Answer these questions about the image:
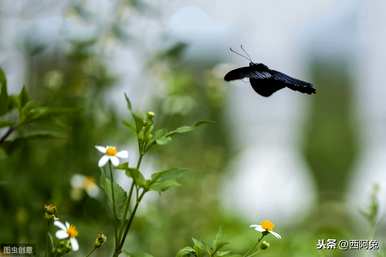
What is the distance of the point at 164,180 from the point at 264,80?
0.34ft

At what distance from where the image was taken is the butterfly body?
0.48 m

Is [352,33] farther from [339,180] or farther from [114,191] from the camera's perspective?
[114,191]

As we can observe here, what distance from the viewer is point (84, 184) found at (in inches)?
33.7

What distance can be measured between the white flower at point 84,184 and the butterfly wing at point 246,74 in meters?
0.42

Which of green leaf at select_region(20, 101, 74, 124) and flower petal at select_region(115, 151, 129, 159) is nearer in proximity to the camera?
flower petal at select_region(115, 151, 129, 159)

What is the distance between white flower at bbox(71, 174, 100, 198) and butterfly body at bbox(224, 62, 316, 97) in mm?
417

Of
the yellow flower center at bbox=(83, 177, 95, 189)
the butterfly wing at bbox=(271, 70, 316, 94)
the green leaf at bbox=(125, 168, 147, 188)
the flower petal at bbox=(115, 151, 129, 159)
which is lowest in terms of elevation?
the green leaf at bbox=(125, 168, 147, 188)

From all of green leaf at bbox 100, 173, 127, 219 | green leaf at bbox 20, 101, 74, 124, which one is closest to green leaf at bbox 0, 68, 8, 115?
green leaf at bbox 20, 101, 74, 124

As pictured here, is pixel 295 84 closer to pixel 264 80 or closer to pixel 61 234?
pixel 264 80

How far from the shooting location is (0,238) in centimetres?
76

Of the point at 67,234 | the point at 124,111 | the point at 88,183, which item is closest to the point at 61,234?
the point at 67,234

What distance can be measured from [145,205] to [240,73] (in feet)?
2.16

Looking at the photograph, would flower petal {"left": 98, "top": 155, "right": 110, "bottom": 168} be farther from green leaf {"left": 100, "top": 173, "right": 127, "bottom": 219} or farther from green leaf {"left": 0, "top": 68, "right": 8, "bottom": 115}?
green leaf {"left": 0, "top": 68, "right": 8, "bottom": 115}

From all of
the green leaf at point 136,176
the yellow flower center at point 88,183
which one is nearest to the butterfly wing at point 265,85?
the green leaf at point 136,176
